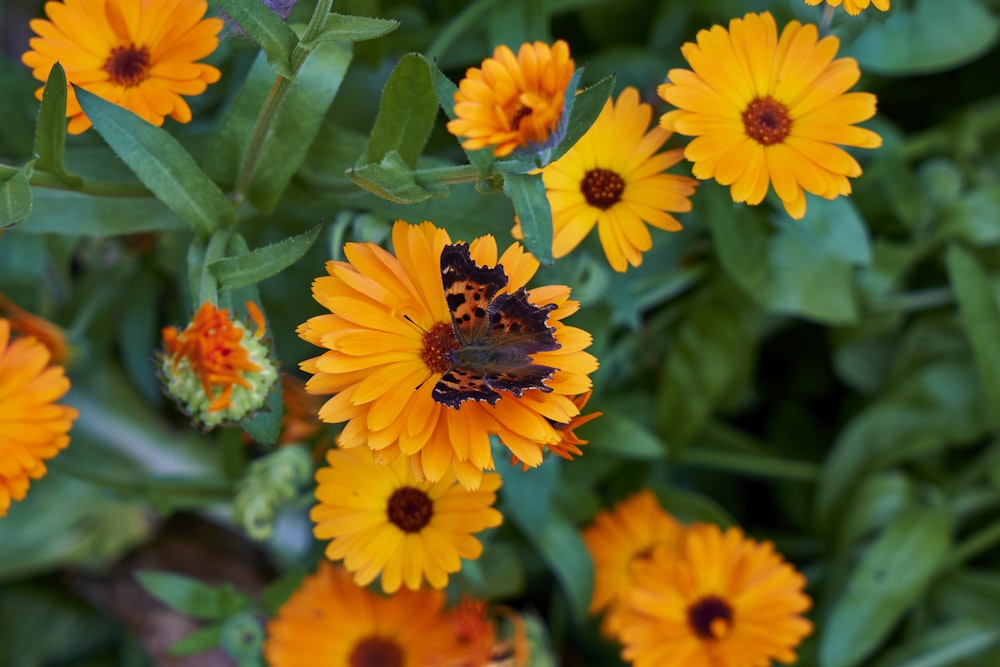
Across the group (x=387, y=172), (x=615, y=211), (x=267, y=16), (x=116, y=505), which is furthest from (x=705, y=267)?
(x=116, y=505)

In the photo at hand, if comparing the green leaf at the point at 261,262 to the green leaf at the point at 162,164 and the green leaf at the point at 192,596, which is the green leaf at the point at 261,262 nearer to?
the green leaf at the point at 162,164

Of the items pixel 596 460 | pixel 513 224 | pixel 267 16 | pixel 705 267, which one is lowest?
pixel 596 460

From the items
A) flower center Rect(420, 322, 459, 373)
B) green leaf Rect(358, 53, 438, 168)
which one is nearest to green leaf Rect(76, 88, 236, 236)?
green leaf Rect(358, 53, 438, 168)

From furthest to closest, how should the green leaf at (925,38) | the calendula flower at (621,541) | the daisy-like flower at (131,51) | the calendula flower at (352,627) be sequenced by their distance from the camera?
the calendula flower at (621,541) → the green leaf at (925,38) → the calendula flower at (352,627) → the daisy-like flower at (131,51)

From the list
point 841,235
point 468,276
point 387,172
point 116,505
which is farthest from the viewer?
point 116,505

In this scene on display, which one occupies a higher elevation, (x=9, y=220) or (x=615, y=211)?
(x=615, y=211)

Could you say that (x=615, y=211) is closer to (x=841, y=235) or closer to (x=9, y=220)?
(x=841, y=235)

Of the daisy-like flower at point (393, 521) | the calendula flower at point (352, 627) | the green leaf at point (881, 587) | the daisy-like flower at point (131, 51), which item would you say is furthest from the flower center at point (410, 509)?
Answer: the green leaf at point (881, 587)

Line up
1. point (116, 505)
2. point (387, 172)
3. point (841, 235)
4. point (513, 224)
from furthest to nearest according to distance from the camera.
A: 1. point (116, 505)
2. point (841, 235)
3. point (513, 224)
4. point (387, 172)
